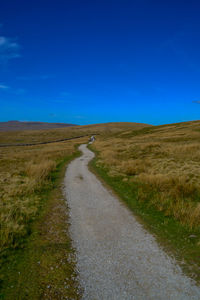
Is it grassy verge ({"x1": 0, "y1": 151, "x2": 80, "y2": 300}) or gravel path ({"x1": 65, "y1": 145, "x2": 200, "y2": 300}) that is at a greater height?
gravel path ({"x1": 65, "y1": 145, "x2": 200, "y2": 300})

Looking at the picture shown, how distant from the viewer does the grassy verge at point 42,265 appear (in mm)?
4641

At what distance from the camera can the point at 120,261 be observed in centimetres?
573

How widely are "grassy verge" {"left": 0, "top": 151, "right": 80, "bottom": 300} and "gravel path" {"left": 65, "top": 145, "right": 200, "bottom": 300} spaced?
16.0 inches

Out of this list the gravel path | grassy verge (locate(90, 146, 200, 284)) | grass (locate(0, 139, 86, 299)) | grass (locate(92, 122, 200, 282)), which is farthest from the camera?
grass (locate(92, 122, 200, 282))

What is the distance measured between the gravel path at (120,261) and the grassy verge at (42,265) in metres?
0.41

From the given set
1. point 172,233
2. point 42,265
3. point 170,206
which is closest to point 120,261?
point 42,265

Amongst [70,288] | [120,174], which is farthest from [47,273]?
[120,174]

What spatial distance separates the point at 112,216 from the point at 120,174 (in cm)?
868

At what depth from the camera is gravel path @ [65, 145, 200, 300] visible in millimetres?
4602

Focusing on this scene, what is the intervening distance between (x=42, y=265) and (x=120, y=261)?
8.47 feet

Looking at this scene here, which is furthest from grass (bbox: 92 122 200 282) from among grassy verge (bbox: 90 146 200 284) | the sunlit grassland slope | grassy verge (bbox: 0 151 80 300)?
the sunlit grassland slope

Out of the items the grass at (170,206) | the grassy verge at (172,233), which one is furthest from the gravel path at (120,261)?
the grass at (170,206)

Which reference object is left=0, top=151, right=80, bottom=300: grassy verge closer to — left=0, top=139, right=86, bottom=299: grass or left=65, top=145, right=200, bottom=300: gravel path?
left=0, top=139, right=86, bottom=299: grass

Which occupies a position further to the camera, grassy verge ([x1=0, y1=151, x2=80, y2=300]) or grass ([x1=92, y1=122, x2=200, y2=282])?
grass ([x1=92, y1=122, x2=200, y2=282])
